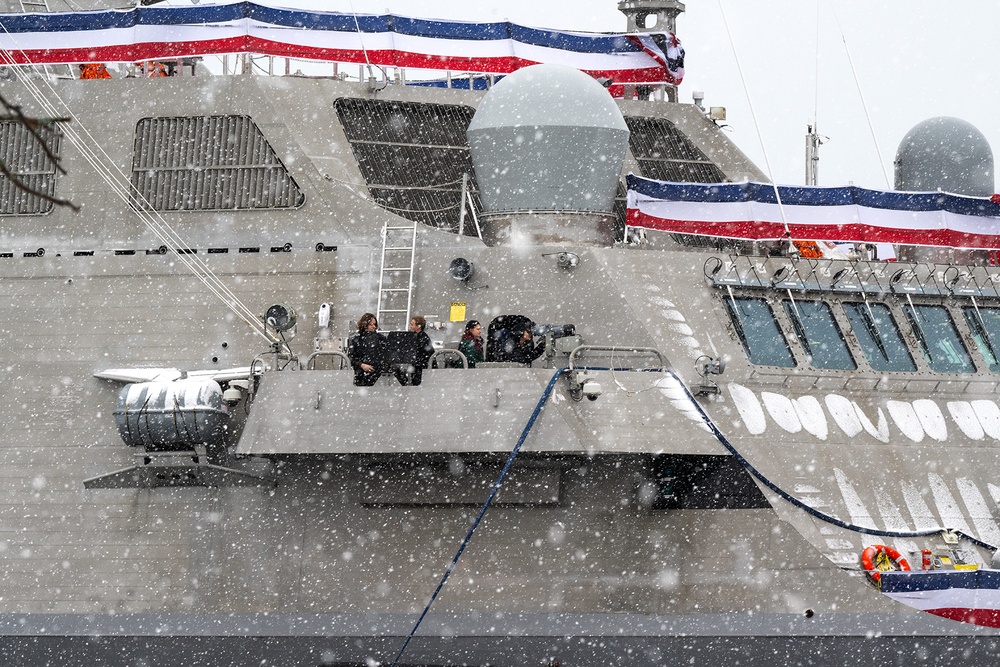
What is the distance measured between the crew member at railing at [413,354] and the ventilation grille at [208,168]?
356 cm

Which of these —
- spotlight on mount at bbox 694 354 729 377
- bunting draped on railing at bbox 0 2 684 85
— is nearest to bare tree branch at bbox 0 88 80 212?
spotlight on mount at bbox 694 354 729 377

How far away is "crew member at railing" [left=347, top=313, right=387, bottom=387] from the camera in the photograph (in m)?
12.6

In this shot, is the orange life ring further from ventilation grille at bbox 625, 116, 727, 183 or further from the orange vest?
the orange vest

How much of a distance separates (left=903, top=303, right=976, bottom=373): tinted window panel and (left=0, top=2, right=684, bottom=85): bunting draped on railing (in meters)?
5.67

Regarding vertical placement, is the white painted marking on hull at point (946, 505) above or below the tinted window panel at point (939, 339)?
below

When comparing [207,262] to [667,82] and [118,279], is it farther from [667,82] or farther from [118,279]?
[667,82]

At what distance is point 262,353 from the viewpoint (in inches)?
543

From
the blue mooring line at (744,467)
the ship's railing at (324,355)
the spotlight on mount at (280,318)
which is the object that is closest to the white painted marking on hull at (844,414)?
the blue mooring line at (744,467)

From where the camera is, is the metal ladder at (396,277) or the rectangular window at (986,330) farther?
the rectangular window at (986,330)

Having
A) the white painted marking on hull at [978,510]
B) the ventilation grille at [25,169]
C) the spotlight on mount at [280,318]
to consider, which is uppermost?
the ventilation grille at [25,169]

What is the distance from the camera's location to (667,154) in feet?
59.0

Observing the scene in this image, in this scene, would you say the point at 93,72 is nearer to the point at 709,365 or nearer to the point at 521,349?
the point at 521,349

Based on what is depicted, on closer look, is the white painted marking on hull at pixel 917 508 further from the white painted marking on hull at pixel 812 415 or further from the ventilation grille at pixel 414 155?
the ventilation grille at pixel 414 155

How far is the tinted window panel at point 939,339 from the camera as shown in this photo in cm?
1495
